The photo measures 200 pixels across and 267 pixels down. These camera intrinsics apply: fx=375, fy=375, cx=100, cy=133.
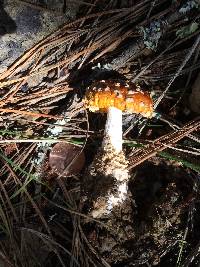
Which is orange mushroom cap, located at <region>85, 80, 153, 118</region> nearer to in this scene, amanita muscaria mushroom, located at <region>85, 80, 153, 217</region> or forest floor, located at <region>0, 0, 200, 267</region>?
amanita muscaria mushroom, located at <region>85, 80, 153, 217</region>

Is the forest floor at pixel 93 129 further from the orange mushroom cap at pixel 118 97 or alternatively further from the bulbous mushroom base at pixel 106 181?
the orange mushroom cap at pixel 118 97

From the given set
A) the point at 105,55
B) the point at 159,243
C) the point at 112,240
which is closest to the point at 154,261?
the point at 159,243

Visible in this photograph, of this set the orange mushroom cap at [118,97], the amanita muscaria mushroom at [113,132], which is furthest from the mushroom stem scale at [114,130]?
the orange mushroom cap at [118,97]

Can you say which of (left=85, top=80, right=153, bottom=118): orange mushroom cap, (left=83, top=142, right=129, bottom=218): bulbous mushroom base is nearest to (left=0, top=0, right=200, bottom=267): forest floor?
(left=83, top=142, right=129, bottom=218): bulbous mushroom base

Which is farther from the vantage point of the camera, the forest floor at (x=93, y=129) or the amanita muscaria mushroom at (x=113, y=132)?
the forest floor at (x=93, y=129)

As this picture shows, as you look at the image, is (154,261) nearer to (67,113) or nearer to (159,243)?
(159,243)

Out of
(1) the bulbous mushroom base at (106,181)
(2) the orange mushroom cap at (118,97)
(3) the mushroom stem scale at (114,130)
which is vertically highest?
(2) the orange mushroom cap at (118,97)

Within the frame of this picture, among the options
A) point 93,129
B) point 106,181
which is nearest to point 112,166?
point 106,181

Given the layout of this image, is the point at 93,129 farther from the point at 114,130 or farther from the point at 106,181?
the point at 106,181
